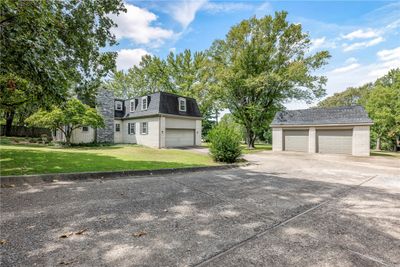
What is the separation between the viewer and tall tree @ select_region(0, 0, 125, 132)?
4746 mm

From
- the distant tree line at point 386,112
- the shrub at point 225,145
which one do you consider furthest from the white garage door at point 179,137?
the distant tree line at point 386,112

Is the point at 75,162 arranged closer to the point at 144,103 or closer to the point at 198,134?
the point at 144,103

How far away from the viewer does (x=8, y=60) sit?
16.0 ft

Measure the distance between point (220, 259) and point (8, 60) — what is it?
6.38 meters

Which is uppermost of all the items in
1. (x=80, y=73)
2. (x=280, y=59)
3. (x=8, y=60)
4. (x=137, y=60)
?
(x=137, y=60)

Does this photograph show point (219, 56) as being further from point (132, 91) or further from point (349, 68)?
point (132, 91)

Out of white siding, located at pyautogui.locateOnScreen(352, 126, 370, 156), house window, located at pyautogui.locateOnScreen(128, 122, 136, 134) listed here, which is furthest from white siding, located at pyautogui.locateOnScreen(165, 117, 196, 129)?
white siding, located at pyautogui.locateOnScreen(352, 126, 370, 156)

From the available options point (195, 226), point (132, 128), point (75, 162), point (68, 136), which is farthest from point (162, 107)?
point (195, 226)

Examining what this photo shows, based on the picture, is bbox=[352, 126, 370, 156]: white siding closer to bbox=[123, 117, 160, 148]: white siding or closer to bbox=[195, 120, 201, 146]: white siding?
bbox=[195, 120, 201, 146]: white siding

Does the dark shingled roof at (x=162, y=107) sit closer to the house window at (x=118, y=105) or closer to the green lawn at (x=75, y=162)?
the house window at (x=118, y=105)

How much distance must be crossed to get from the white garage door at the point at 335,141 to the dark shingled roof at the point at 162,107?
488 inches

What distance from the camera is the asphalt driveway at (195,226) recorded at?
230cm

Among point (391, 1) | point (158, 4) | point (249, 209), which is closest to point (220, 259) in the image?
point (249, 209)

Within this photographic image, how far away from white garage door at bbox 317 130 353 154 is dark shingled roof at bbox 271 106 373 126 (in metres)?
0.95
